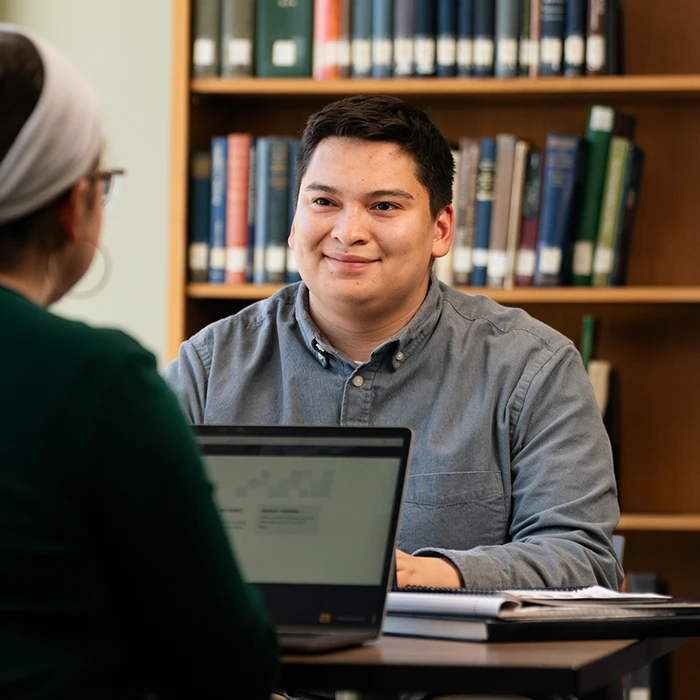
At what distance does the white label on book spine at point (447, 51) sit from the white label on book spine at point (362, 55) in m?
0.16

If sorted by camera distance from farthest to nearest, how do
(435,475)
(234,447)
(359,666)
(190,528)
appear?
(435,475) < (234,447) < (359,666) < (190,528)

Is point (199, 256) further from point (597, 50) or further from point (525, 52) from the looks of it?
point (597, 50)

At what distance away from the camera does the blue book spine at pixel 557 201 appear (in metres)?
2.63

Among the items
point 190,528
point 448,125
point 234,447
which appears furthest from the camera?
point 448,125

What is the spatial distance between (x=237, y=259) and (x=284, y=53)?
18.4 inches

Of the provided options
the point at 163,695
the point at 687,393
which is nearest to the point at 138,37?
the point at 687,393

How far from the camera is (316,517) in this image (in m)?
1.21

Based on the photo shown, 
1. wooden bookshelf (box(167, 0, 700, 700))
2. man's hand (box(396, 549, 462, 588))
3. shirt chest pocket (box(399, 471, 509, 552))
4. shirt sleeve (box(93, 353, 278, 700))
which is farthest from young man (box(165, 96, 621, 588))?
shirt sleeve (box(93, 353, 278, 700))

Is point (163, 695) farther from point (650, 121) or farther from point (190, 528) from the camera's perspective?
point (650, 121)

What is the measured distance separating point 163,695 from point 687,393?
2.14 metres

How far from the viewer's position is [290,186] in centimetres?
271

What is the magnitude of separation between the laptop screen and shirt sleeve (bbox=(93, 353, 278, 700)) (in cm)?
29

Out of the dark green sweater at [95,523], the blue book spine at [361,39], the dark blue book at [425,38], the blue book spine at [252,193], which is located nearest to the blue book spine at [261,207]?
the blue book spine at [252,193]

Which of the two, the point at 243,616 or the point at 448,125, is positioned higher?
the point at 448,125
